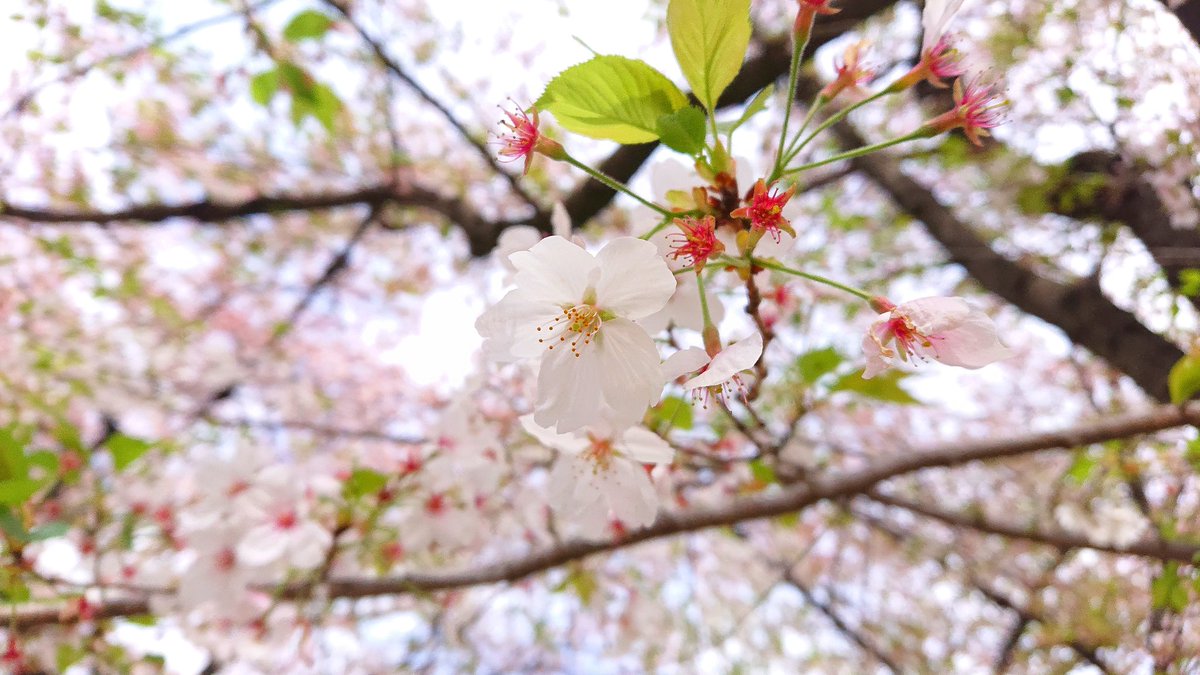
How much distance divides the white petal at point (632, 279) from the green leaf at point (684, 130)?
14 centimetres

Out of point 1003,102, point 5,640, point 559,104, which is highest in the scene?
point 1003,102

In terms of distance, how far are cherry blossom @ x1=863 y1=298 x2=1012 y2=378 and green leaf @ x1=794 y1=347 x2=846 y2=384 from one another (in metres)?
0.60

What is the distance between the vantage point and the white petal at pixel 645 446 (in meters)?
0.94

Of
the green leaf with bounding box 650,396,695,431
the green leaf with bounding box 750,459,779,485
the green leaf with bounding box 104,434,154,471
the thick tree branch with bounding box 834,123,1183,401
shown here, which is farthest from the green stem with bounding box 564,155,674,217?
the thick tree branch with bounding box 834,123,1183,401

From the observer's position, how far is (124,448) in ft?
5.20

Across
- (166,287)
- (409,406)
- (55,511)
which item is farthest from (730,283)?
(166,287)

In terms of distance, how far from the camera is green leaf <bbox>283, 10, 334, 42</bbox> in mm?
2236

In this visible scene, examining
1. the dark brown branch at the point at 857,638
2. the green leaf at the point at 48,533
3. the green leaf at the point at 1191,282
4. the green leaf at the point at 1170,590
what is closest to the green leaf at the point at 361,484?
the green leaf at the point at 48,533

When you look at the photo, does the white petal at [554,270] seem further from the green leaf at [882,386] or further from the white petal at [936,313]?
the green leaf at [882,386]

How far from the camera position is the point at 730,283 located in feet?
3.17

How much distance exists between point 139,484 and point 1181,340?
12.4ft

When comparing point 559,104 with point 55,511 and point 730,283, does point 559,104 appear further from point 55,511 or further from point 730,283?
point 55,511

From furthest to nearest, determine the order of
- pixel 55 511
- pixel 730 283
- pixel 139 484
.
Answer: pixel 139 484 < pixel 55 511 < pixel 730 283

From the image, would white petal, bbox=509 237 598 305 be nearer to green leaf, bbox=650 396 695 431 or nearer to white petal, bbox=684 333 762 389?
white petal, bbox=684 333 762 389
